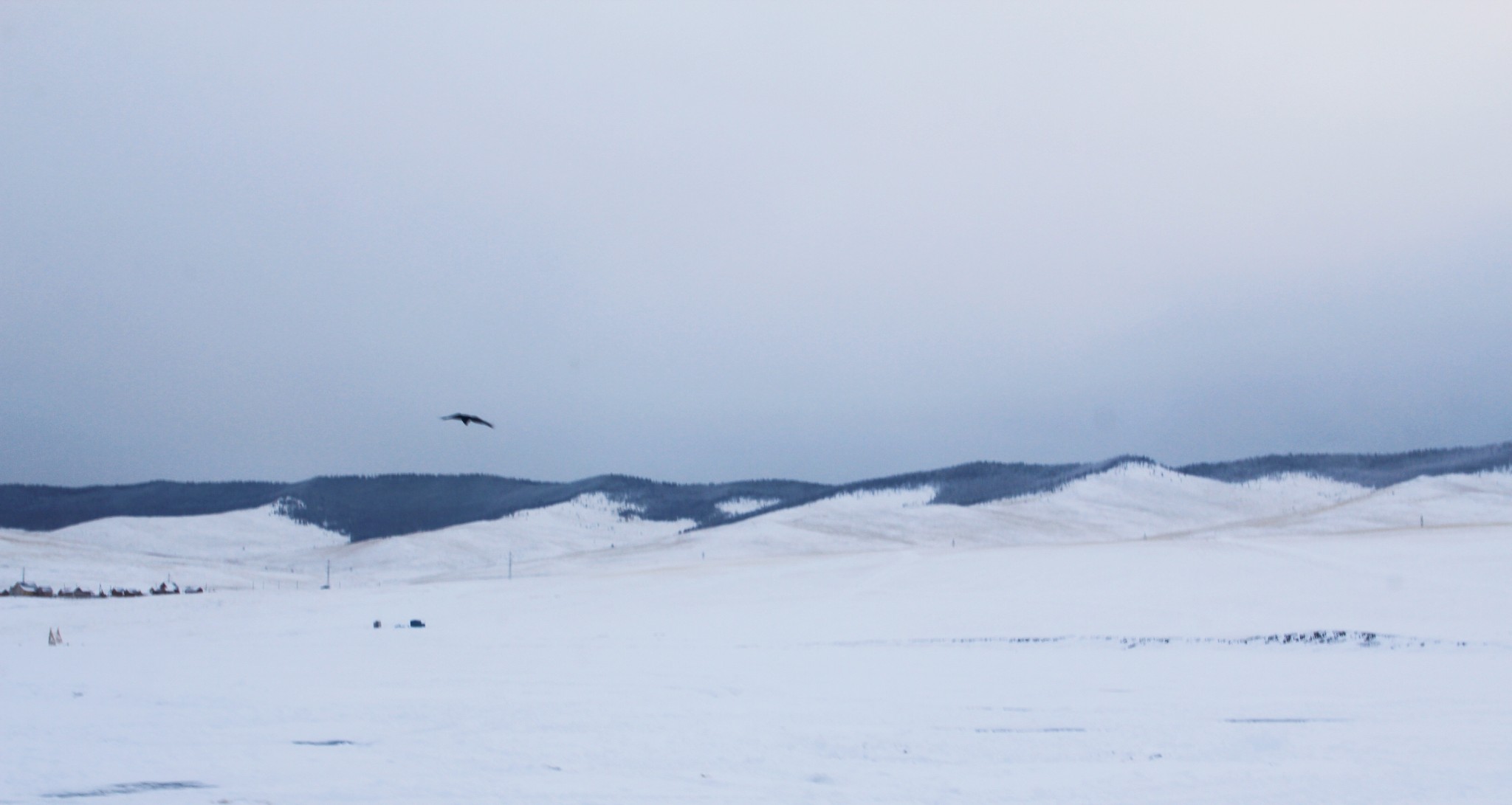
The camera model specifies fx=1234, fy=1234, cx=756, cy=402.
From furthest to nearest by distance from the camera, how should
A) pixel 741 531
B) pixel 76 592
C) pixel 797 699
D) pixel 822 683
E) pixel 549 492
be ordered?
1. pixel 549 492
2. pixel 741 531
3. pixel 76 592
4. pixel 822 683
5. pixel 797 699

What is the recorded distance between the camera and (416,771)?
7.04 metres

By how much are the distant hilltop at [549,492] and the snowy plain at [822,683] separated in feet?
115

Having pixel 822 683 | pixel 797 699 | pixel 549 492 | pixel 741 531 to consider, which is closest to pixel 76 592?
pixel 822 683

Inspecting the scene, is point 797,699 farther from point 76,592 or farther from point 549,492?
point 549,492

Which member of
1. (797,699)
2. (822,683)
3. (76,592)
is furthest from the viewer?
(76,592)

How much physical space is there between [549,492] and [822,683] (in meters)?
70.5

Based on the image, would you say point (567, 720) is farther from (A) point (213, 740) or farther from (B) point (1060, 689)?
(B) point (1060, 689)

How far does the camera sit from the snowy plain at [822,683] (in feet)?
22.6

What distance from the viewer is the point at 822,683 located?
11453 mm

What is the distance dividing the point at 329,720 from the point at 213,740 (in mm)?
935

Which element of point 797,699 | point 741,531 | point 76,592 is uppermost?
point 741,531

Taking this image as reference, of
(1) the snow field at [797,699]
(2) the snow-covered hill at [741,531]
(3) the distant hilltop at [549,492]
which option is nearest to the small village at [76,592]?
(2) the snow-covered hill at [741,531]

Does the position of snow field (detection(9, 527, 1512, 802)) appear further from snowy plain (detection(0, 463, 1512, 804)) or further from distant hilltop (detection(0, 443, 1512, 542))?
distant hilltop (detection(0, 443, 1512, 542))

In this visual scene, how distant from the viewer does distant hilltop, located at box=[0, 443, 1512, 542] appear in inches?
2564
